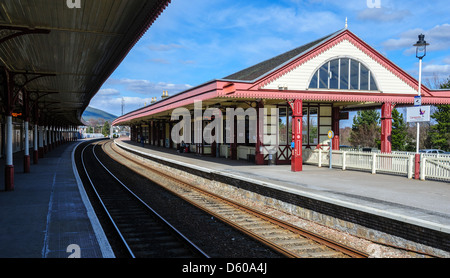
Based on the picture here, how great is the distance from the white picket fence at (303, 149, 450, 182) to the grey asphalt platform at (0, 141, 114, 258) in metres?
12.1

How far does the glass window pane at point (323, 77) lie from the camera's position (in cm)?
1783

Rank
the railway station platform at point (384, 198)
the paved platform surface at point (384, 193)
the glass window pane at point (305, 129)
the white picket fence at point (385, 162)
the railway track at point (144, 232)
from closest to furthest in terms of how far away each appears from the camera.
Answer: the railway station platform at point (384, 198), the railway track at point (144, 232), the paved platform surface at point (384, 193), the white picket fence at point (385, 162), the glass window pane at point (305, 129)

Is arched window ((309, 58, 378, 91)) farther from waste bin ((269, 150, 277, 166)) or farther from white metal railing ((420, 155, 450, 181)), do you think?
white metal railing ((420, 155, 450, 181))

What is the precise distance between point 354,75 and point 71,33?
14.0 meters

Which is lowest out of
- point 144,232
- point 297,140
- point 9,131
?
point 144,232

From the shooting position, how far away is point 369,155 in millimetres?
15945

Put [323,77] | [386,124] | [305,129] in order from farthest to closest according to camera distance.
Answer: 1. [305,129]
2. [386,124]
3. [323,77]

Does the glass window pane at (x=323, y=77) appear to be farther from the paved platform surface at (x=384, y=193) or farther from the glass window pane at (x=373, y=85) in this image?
the paved platform surface at (x=384, y=193)

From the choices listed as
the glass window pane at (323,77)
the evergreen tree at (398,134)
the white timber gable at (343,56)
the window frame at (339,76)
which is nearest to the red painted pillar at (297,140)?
the white timber gable at (343,56)

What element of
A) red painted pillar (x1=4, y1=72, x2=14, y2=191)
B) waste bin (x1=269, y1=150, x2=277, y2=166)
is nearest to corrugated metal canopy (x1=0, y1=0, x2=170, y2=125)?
red painted pillar (x1=4, y1=72, x2=14, y2=191)

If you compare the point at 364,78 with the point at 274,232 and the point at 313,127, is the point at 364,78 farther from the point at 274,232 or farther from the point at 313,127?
the point at 274,232

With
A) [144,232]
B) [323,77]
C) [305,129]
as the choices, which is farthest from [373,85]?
[144,232]

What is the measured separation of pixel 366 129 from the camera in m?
49.9

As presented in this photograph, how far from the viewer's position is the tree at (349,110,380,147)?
48.8 meters
